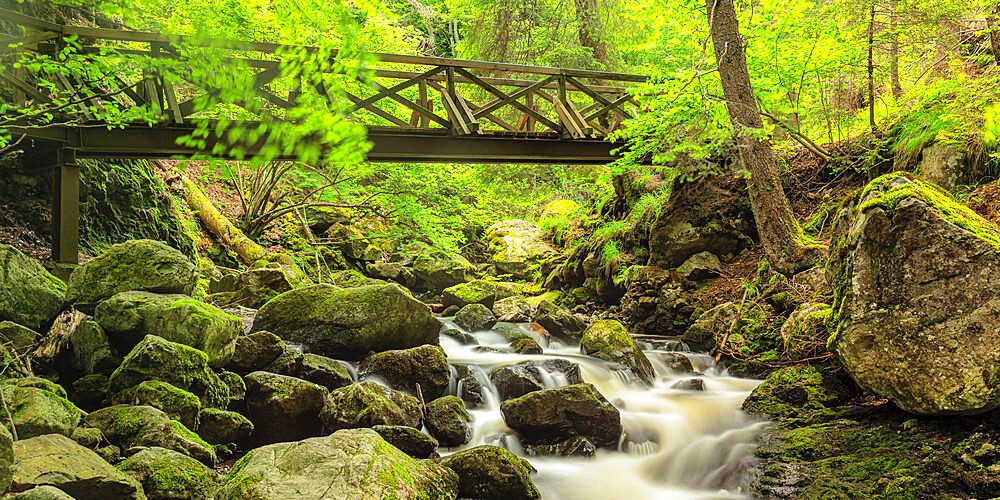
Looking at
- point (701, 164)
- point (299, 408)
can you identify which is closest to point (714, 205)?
point (701, 164)

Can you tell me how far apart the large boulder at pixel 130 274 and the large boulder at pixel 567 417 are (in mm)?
4371

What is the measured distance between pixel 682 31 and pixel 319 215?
35.4ft

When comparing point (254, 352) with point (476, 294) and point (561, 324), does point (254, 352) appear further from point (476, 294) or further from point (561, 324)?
point (476, 294)

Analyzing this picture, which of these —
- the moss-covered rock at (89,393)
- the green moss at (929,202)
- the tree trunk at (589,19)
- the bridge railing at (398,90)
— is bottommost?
the moss-covered rock at (89,393)

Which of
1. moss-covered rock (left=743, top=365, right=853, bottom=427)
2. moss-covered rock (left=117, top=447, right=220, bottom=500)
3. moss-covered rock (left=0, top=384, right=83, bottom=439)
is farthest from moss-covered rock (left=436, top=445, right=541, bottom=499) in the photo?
moss-covered rock (left=0, top=384, right=83, bottom=439)

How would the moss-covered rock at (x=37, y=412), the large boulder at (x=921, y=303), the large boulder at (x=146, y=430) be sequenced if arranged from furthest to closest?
the large boulder at (x=146, y=430) < the large boulder at (x=921, y=303) < the moss-covered rock at (x=37, y=412)

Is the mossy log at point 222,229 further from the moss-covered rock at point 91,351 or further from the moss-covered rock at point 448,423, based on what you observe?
the moss-covered rock at point 448,423

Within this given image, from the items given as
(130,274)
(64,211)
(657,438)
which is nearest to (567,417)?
(657,438)

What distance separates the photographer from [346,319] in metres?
7.51

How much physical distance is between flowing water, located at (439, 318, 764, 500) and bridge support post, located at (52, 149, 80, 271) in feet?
17.6

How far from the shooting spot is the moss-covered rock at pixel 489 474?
14.1 feet

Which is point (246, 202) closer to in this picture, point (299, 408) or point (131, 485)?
point (299, 408)

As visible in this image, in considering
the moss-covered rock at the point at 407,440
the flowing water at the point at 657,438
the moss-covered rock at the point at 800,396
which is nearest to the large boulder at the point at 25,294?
the moss-covered rock at the point at 407,440

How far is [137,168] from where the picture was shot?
948 centimetres
